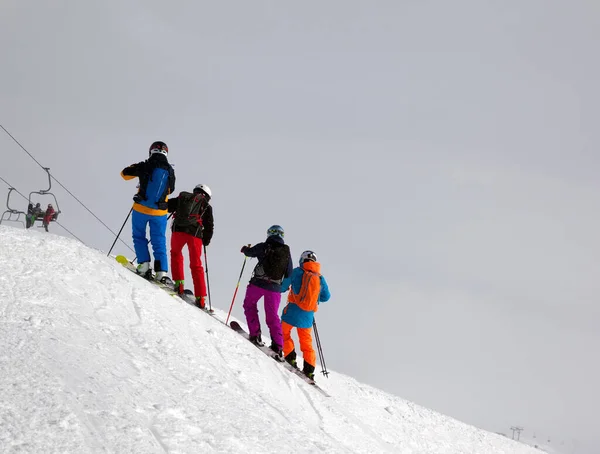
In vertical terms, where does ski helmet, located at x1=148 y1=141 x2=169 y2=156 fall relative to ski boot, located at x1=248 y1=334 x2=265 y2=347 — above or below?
above

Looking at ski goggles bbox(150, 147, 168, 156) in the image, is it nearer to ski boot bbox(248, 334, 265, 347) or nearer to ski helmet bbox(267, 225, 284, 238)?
ski helmet bbox(267, 225, 284, 238)

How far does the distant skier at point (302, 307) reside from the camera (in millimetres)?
9648

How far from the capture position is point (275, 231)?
32.0 feet

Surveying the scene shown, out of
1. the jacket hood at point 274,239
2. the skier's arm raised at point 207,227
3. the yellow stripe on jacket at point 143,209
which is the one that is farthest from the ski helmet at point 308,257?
the yellow stripe on jacket at point 143,209

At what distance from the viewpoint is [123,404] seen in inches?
159

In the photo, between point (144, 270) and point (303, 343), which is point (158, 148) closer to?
point (144, 270)

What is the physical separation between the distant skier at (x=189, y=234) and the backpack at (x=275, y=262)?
1.22m

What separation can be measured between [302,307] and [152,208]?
10.6ft

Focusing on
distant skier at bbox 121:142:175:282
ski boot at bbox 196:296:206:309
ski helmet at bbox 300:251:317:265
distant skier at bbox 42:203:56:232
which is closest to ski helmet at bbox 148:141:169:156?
distant skier at bbox 121:142:175:282

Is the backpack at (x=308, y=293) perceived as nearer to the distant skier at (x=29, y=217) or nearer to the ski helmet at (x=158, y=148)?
the ski helmet at (x=158, y=148)

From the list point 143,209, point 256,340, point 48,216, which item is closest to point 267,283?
point 256,340

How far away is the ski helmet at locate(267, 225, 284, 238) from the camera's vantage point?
9.73 meters

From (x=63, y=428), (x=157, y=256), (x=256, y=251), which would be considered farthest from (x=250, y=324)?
(x=63, y=428)

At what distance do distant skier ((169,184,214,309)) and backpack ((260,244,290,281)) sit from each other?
1.22m
